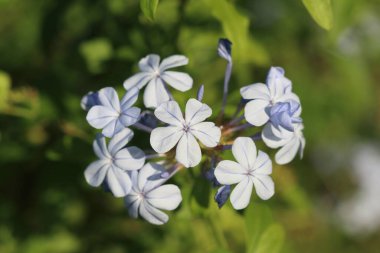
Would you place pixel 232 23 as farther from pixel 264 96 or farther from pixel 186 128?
pixel 186 128

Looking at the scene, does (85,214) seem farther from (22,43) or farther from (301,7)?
(301,7)

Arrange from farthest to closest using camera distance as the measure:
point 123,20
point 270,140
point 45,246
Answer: point 45,246 → point 123,20 → point 270,140

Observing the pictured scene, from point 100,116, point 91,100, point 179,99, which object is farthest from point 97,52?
point 100,116

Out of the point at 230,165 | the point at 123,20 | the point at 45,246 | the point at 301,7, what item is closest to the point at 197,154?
the point at 230,165

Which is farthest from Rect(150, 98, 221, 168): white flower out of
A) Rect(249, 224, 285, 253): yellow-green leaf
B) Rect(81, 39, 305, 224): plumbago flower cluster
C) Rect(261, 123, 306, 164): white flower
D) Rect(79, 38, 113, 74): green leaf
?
Rect(79, 38, 113, 74): green leaf

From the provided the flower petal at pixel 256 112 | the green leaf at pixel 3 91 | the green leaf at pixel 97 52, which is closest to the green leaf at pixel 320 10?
the flower petal at pixel 256 112

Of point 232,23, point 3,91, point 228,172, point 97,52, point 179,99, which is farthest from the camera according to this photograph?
point 97,52

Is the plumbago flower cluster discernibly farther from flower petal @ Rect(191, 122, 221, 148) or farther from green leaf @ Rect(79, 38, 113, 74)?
green leaf @ Rect(79, 38, 113, 74)
